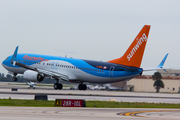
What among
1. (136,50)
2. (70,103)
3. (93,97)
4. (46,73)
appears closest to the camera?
(70,103)

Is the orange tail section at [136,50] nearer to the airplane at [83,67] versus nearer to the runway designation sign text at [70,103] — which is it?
the airplane at [83,67]

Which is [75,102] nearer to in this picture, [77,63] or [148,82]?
[77,63]

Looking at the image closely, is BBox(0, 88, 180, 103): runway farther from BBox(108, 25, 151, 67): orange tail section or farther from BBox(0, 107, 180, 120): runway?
BBox(0, 107, 180, 120): runway

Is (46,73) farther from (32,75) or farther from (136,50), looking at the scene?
(136,50)

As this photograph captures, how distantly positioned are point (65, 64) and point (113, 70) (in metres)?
9.86

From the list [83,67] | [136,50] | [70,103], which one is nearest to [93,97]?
[83,67]

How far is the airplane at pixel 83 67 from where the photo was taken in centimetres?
6066

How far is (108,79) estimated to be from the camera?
205 ft

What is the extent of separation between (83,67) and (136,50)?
10525mm

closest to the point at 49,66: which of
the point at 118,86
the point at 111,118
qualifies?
the point at 118,86

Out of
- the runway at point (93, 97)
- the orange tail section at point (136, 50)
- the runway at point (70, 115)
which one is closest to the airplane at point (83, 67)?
the orange tail section at point (136, 50)

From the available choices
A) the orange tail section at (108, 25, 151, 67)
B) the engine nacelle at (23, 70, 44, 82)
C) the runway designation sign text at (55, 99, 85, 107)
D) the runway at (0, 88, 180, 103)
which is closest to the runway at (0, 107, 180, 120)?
the runway designation sign text at (55, 99, 85, 107)

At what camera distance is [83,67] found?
210 feet

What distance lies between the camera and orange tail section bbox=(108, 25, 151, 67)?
60562 mm
